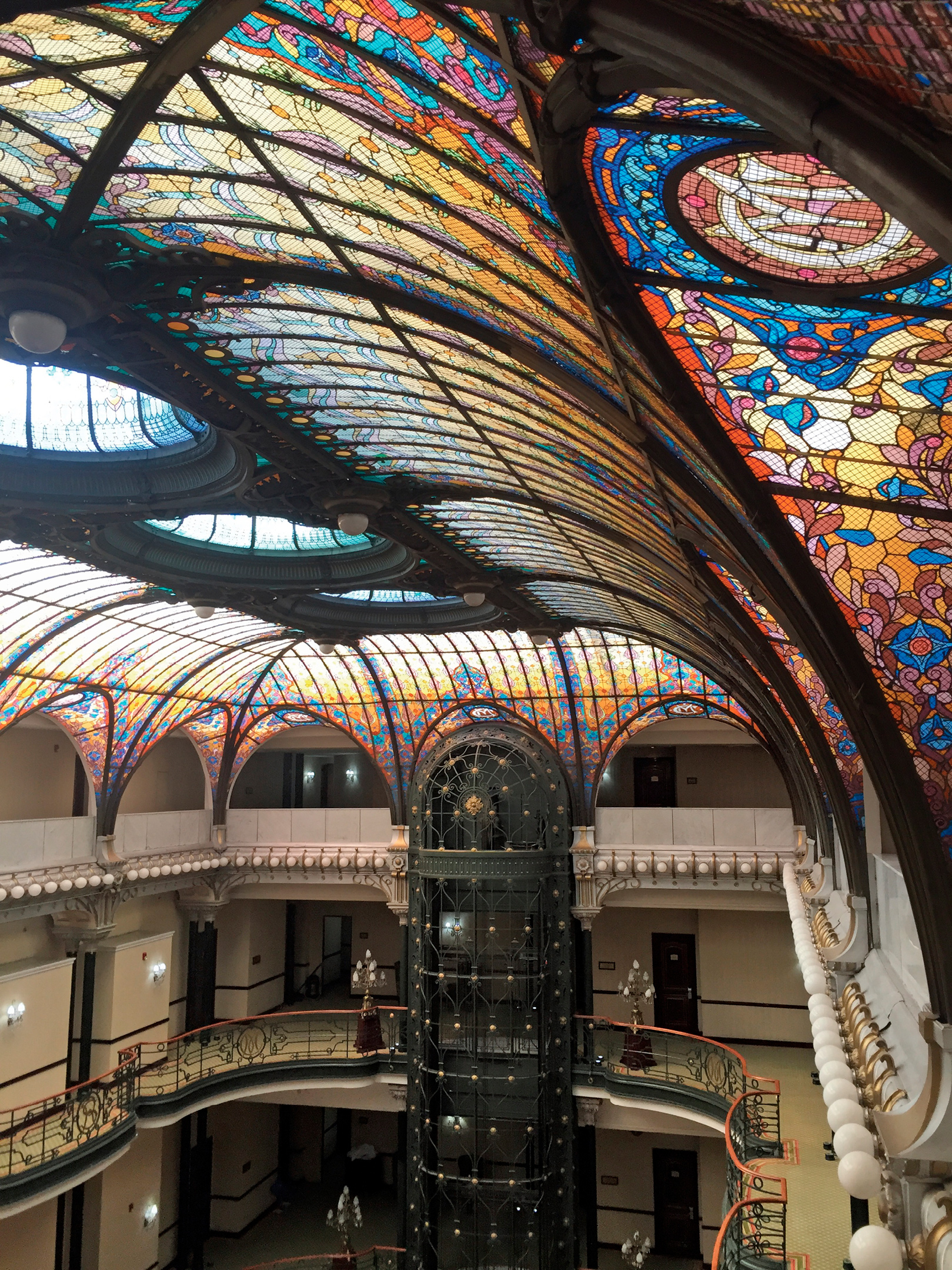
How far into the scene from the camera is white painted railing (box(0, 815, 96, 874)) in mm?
20984

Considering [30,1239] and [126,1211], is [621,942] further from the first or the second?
[30,1239]

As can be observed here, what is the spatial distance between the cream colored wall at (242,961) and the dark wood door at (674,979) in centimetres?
1265

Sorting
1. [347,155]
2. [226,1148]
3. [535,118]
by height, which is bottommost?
[226,1148]

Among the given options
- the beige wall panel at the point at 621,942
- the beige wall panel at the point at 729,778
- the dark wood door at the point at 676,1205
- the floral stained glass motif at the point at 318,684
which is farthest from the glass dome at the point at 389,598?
the dark wood door at the point at 676,1205

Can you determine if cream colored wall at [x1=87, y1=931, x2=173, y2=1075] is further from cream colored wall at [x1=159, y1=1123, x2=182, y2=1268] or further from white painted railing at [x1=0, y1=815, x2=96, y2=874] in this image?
white painted railing at [x1=0, y1=815, x2=96, y2=874]

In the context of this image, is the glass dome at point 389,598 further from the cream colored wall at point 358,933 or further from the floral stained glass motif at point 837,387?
the floral stained glass motif at point 837,387

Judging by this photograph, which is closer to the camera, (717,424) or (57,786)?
(717,424)

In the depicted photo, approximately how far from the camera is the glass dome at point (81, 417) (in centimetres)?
1204

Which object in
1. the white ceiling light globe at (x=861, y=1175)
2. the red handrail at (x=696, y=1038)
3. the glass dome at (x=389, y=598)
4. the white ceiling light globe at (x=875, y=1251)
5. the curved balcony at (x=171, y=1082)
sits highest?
the glass dome at (x=389, y=598)

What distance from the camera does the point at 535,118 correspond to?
334 centimetres

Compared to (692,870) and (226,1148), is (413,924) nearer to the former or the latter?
(692,870)

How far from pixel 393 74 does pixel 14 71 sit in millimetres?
2482

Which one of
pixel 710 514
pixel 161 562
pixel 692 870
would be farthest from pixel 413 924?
pixel 710 514

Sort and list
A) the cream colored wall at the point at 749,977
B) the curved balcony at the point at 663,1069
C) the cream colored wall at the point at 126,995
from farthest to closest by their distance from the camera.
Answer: the cream colored wall at the point at 749,977
the cream colored wall at the point at 126,995
the curved balcony at the point at 663,1069
